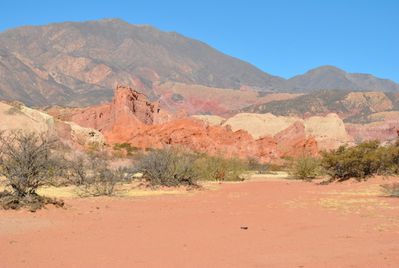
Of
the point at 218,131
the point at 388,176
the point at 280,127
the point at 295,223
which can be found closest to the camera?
the point at 295,223

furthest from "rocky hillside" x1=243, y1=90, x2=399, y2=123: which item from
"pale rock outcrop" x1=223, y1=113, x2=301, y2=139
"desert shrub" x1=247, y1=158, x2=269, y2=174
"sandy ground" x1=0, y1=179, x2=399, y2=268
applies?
"sandy ground" x1=0, y1=179, x2=399, y2=268

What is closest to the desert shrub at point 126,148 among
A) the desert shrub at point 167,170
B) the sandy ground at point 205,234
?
the desert shrub at point 167,170

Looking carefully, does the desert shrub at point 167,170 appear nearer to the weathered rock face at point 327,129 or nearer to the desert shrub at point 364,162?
the desert shrub at point 364,162

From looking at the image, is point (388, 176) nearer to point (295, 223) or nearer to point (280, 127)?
point (295, 223)

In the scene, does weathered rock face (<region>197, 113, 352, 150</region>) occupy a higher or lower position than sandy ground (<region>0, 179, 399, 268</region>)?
higher

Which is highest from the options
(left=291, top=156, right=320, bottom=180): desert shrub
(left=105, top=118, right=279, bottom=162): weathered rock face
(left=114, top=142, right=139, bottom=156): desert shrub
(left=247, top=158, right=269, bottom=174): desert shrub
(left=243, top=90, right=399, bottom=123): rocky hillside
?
(left=243, top=90, right=399, bottom=123): rocky hillside

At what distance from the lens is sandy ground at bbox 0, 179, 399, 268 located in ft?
29.7

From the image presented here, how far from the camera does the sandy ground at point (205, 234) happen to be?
29.7ft

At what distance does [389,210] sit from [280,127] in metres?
71.9

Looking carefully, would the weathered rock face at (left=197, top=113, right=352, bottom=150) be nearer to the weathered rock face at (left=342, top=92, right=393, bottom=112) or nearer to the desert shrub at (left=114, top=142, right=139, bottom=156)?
the desert shrub at (left=114, top=142, right=139, bottom=156)

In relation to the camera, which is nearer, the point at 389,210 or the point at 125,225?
the point at 125,225

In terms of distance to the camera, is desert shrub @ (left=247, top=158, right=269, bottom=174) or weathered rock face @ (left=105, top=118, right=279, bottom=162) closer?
desert shrub @ (left=247, top=158, right=269, bottom=174)

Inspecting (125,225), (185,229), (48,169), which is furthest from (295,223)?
(48,169)

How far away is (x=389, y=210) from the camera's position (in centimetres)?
1548
